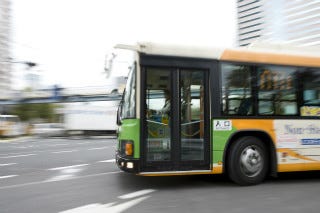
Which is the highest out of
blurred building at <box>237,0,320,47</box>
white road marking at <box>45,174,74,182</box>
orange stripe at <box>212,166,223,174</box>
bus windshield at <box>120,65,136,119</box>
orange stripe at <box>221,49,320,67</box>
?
blurred building at <box>237,0,320,47</box>

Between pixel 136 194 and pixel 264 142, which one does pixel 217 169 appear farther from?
pixel 136 194

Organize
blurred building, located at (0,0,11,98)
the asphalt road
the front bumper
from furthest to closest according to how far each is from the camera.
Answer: blurred building, located at (0,0,11,98) < the front bumper < the asphalt road

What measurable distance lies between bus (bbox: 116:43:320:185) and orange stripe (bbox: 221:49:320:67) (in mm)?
20

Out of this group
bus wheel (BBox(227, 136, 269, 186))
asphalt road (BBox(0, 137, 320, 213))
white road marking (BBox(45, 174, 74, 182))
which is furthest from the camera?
white road marking (BBox(45, 174, 74, 182))

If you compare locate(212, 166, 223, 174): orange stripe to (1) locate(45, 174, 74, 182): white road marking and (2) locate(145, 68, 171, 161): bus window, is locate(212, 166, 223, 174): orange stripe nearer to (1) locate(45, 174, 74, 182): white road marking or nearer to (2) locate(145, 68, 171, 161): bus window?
(2) locate(145, 68, 171, 161): bus window

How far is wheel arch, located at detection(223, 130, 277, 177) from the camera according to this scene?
7.82 meters

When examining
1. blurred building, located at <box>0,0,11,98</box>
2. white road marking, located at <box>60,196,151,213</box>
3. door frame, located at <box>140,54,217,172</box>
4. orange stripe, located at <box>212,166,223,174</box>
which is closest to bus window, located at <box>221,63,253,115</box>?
door frame, located at <box>140,54,217,172</box>

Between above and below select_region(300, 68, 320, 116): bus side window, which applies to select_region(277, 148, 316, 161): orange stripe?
below

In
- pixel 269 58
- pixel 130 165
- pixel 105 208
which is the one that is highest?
pixel 269 58

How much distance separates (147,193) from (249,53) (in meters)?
3.26

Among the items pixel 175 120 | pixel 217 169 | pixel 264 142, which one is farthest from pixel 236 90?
pixel 217 169

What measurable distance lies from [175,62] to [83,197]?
2.81 meters

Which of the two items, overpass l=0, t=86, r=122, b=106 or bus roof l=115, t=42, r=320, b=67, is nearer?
bus roof l=115, t=42, r=320, b=67

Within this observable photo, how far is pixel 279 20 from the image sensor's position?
1217 inches
